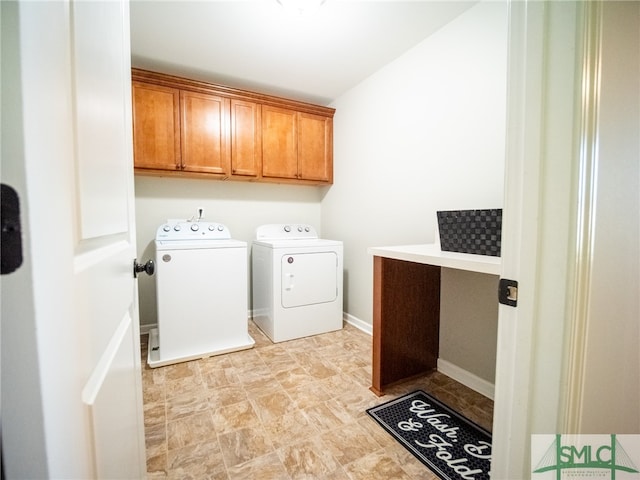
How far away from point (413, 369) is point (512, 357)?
1.37m

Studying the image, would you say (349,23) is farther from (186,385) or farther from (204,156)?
(186,385)

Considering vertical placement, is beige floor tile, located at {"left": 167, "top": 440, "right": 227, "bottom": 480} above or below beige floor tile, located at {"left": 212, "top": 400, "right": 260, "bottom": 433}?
above

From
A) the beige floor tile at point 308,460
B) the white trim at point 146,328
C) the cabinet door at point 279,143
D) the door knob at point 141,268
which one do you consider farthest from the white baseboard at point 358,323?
the door knob at point 141,268

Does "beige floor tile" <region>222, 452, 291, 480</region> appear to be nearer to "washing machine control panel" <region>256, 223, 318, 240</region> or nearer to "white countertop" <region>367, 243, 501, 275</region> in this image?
Answer: "white countertop" <region>367, 243, 501, 275</region>

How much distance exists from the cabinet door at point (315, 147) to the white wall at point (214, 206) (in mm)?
352

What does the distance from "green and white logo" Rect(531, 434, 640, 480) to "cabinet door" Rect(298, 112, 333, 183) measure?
267 cm

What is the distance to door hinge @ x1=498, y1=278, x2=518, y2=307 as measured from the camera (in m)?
0.65

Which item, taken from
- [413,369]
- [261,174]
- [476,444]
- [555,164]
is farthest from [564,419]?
[261,174]

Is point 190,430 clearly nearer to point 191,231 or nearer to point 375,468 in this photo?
point 375,468

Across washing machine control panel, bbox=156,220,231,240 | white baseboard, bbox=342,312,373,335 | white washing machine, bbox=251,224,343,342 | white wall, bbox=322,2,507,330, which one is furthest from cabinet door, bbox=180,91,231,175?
white baseboard, bbox=342,312,373,335

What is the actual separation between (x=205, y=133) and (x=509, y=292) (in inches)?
102

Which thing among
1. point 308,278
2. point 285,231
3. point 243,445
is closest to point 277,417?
point 243,445

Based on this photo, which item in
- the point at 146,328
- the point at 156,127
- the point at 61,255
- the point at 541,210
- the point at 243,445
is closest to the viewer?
the point at 61,255

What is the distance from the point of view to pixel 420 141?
2.12 meters
